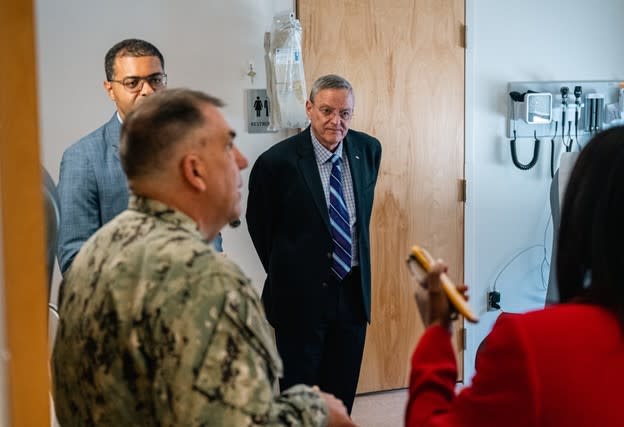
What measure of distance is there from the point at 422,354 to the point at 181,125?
570 millimetres

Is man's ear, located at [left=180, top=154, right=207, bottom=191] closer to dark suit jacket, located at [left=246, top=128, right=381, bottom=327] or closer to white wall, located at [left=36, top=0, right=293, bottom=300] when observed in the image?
dark suit jacket, located at [left=246, top=128, right=381, bottom=327]

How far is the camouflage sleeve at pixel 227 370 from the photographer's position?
1.14 meters

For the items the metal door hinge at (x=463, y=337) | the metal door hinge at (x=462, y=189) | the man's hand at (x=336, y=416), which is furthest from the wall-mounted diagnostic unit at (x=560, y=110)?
the man's hand at (x=336, y=416)

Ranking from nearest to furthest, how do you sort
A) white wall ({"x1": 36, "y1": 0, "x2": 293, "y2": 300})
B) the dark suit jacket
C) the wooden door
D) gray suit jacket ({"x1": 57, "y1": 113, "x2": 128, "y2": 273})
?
gray suit jacket ({"x1": 57, "y1": 113, "x2": 128, "y2": 273}) < the dark suit jacket < white wall ({"x1": 36, "y1": 0, "x2": 293, "y2": 300}) < the wooden door

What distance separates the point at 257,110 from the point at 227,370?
259 cm

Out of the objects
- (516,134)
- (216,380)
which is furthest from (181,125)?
(516,134)

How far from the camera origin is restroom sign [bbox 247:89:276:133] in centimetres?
363

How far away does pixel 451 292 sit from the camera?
4.25 ft

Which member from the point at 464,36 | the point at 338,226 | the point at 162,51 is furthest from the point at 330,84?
the point at 464,36

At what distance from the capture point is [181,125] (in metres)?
1.28

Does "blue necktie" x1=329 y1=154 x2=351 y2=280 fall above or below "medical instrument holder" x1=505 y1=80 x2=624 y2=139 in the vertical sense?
below

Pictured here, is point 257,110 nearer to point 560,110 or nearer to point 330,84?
point 330,84

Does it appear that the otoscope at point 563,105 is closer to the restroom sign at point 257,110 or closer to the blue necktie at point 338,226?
the restroom sign at point 257,110

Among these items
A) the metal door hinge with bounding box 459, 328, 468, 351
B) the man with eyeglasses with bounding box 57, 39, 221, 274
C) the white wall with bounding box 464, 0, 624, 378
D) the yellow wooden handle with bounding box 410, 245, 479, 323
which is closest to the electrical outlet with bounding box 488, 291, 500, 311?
the white wall with bounding box 464, 0, 624, 378
